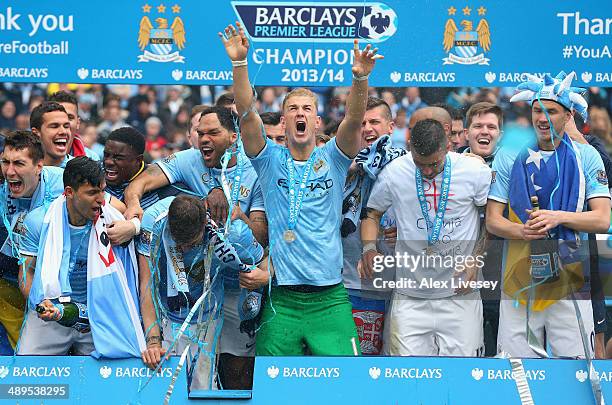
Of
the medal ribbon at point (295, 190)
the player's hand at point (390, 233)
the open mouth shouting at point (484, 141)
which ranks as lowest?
the player's hand at point (390, 233)

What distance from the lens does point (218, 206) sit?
21.1 feet

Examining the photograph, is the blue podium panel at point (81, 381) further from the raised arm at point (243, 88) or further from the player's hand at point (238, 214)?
the raised arm at point (243, 88)

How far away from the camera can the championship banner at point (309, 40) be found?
27.2 feet

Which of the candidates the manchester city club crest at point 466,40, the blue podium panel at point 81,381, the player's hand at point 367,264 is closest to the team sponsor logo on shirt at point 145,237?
the blue podium panel at point 81,381

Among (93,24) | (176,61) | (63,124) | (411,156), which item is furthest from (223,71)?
(411,156)

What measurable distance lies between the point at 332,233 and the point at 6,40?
3.57 m

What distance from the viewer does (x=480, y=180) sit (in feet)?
21.6

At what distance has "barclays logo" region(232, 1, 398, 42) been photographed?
8219 millimetres

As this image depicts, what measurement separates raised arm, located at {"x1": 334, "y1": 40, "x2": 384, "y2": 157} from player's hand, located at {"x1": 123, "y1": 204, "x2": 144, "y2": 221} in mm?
1331

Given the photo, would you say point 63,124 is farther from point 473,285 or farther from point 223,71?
point 473,285

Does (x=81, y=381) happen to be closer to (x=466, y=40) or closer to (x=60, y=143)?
(x=60, y=143)

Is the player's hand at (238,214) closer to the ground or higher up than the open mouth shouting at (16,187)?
closer to the ground

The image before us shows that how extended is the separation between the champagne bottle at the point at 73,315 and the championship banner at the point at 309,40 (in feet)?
9.45

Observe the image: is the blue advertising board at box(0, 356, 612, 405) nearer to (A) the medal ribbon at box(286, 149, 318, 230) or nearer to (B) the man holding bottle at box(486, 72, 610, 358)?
(B) the man holding bottle at box(486, 72, 610, 358)
